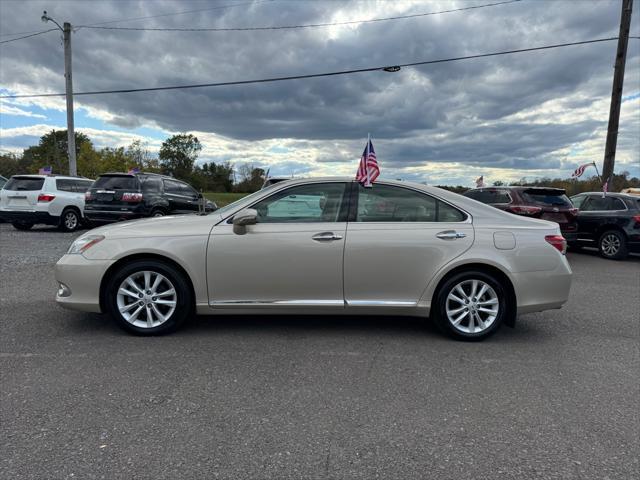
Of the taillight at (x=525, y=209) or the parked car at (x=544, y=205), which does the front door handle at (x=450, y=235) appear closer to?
the parked car at (x=544, y=205)

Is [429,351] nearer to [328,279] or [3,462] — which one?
[328,279]

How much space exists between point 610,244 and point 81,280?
11520mm

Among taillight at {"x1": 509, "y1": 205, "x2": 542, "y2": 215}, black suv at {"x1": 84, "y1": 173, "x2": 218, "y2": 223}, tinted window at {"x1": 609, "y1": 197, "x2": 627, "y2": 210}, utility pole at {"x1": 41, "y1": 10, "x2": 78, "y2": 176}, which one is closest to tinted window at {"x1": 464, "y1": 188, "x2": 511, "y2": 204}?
taillight at {"x1": 509, "y1": 205, "x2": 542, "y2": 215}

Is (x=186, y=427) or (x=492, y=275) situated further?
(x=492, y=275)

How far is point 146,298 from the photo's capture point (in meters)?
4.27

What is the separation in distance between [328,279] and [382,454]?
1946 mm

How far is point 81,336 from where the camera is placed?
4309 millimetres

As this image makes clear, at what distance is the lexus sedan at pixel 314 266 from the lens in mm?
4219

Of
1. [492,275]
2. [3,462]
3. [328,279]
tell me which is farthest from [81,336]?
[492,275]

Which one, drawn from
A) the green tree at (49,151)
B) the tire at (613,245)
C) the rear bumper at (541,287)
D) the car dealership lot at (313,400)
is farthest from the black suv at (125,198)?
the green tree at (49,151)

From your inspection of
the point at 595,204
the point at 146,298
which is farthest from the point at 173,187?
the point at 595,204

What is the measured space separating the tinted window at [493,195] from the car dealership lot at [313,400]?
19.8 ft

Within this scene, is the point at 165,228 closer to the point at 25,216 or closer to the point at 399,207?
the point at 399,207

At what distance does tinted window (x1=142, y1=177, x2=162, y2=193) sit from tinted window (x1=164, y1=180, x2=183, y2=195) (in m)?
0.20
